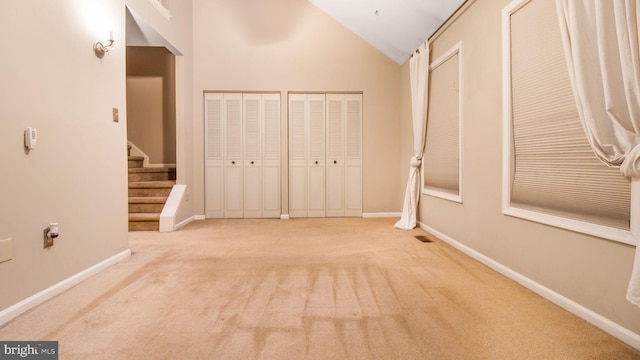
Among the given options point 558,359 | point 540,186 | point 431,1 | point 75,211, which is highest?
point 431,1

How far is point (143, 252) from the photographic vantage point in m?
3.18

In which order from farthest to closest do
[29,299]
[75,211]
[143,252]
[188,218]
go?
[188,218]
[143,252]
[75,211]
[29,299]

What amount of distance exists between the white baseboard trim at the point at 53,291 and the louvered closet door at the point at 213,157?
2348 mm

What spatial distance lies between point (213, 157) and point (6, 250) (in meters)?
3.54

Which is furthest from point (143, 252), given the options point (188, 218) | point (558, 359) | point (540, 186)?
point (540, 186)

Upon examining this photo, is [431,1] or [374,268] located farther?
[431,1]

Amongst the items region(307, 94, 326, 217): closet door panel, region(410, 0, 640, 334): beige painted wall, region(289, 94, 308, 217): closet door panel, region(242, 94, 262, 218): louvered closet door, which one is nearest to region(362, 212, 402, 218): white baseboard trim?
region(307, 94, 326, 217): closet door panel

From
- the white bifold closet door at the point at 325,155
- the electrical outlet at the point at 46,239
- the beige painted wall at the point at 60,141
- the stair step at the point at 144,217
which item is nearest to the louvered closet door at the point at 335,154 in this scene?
the white bifold closet door at the point at 325,155

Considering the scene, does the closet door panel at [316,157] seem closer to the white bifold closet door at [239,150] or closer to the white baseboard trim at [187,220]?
the white bifold closet door at [239,150]

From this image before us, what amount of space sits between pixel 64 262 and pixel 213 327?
1.39m

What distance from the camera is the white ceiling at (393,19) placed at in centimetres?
353

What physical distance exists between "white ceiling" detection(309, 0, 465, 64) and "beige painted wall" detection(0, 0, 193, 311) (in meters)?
2.97

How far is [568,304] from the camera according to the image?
1.87 metres

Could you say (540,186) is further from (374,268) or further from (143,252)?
(143,252)
